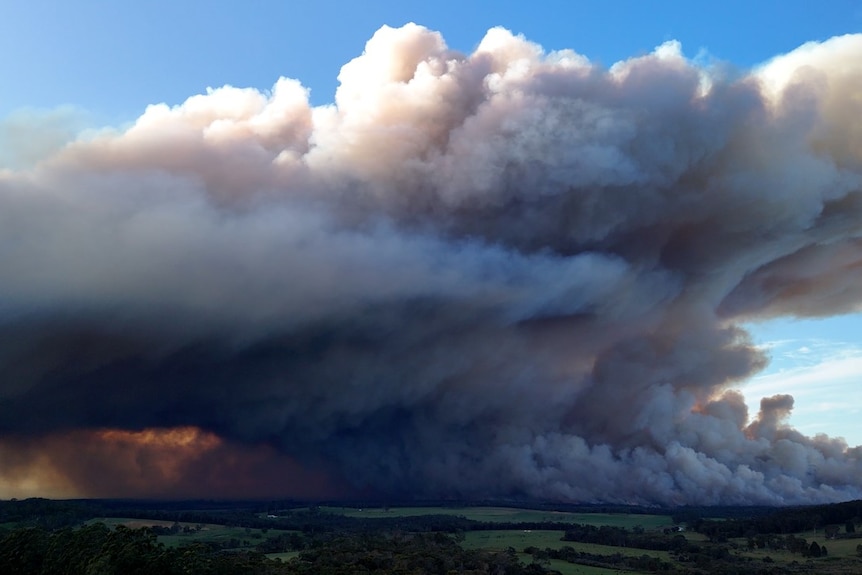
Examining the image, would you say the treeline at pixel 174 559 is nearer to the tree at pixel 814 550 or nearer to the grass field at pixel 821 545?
the grass field at pixel 821 545

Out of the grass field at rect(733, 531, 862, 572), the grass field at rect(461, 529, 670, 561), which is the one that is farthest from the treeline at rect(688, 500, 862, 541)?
the grass field at rect(461, 529, 670, 561)

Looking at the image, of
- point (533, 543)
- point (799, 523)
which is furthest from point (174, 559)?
point (799, 523)

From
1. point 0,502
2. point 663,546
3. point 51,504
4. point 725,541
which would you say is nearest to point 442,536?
point 663,546

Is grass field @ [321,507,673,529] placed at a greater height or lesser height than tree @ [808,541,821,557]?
lesser

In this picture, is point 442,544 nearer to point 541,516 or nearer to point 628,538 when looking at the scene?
point 628,538

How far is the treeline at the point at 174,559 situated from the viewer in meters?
56.1

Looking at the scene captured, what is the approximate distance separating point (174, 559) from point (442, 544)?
5477 centimetres

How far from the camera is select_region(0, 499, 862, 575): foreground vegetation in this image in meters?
60.4

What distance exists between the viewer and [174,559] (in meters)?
58.3

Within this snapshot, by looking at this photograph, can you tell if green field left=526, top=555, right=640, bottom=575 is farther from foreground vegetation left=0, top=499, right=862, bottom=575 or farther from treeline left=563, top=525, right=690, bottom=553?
treeline left=563, top=525, right=690, bottom=553

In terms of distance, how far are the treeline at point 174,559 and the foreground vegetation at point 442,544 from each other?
0.44 ft

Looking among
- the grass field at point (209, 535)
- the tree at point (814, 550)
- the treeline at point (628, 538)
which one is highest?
the grass field at point (209, 535)

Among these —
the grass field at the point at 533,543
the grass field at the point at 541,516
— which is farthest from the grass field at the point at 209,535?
the grass field at the point at 541,516

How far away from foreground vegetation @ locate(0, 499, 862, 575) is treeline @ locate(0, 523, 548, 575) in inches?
5.2
